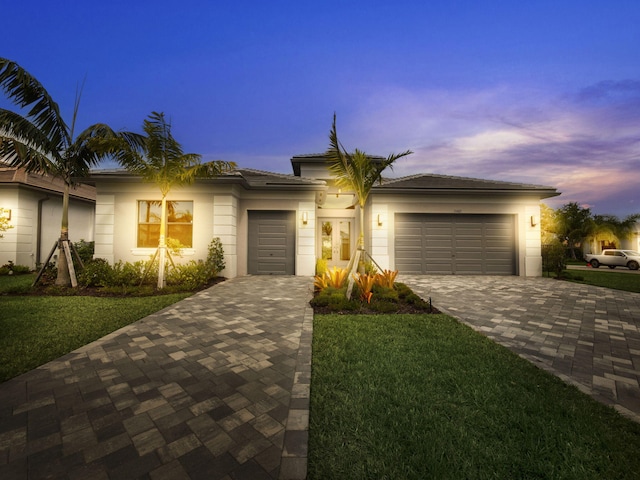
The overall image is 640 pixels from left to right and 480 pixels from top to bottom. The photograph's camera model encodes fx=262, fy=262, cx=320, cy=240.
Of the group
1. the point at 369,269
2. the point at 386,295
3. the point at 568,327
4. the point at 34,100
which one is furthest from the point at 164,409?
the point at 34,100

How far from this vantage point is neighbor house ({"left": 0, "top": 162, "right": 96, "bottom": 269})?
11453mm

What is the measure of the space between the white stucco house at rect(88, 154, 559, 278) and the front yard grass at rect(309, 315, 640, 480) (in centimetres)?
821

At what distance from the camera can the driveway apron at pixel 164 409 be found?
1709mm

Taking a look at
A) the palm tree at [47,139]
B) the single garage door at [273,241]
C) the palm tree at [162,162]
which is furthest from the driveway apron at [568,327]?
the palm tree at [47,139]

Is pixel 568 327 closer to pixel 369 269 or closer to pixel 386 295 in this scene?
pixel 386 295

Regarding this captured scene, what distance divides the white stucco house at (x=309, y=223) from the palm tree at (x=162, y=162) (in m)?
1.85

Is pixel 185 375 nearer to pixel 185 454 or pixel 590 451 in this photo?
pixel 185 454

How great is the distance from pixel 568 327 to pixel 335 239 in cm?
1129

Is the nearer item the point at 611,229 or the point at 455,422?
the point at 455,422

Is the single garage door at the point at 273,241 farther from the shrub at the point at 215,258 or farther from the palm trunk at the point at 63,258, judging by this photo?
the palm trunk at the point at 63,258

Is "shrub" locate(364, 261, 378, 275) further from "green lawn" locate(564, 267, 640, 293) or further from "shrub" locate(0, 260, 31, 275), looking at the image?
"shrub" locate(0, 260, 31, 275)

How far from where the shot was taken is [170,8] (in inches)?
488

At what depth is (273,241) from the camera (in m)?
11.5

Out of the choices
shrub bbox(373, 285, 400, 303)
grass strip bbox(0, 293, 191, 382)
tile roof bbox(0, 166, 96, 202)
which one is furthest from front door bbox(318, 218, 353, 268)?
tile roof bbox(0, 166, 96, 202)
